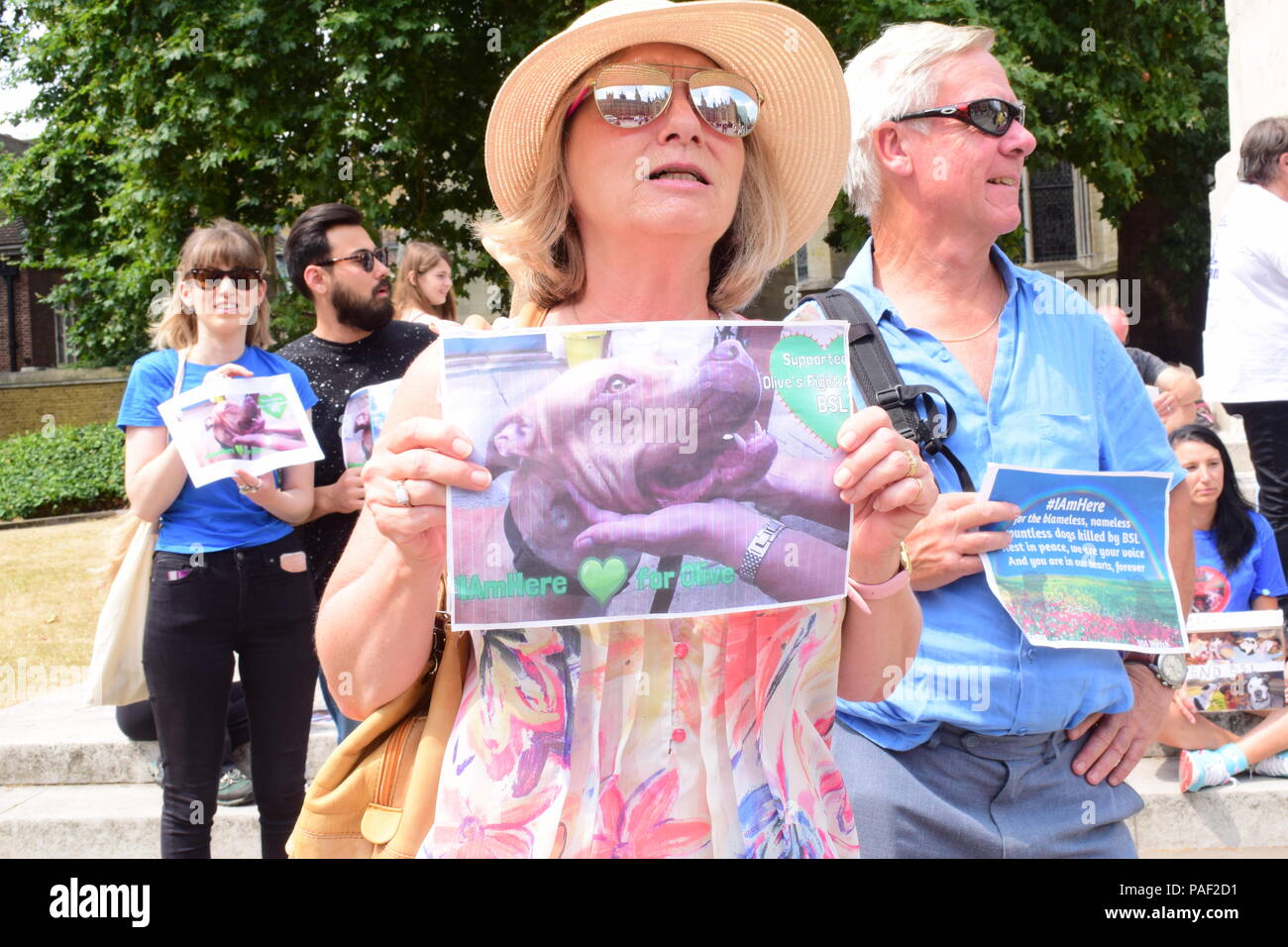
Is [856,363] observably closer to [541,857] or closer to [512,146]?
[512,146]

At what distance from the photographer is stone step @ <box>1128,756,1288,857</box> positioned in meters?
4.90

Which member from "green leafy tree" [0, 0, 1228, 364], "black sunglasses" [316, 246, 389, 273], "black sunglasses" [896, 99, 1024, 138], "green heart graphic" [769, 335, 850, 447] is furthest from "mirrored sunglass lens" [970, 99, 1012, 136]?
"green leafy tree" [0, 0, 1228, 364]

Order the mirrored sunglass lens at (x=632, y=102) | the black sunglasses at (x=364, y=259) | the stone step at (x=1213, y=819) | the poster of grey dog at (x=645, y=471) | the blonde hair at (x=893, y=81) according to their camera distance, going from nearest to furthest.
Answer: the poster of grey dog at (x=645, y=471)
the mirrored sunglass lens at (x=632, y=102)
the blonde hair at (x=893, y=81)
the black sunglasses at (x=364, y=259)
the stone step at (x=1213, y=819)

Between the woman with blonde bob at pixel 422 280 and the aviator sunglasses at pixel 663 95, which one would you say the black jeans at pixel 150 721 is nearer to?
the woman with blonde bob at pixel 422 280

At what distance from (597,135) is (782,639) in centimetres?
82

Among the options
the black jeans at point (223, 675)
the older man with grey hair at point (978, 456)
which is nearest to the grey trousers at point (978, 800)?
the older man with grey hair at point (978, 456)

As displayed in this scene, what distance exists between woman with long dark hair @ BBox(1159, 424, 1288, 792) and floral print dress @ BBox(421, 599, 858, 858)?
3851 millimetres

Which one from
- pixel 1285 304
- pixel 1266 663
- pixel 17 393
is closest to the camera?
pixel 1266 663

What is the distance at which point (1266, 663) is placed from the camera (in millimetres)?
4930

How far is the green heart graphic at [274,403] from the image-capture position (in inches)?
155

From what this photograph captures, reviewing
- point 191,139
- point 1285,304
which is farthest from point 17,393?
point 1285,304

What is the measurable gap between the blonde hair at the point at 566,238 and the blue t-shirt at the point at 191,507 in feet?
7.24

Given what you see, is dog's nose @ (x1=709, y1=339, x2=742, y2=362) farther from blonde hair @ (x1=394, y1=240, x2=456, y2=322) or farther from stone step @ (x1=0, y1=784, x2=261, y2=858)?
blonde hair @ (x1=394, y1=240, x2=456, y2=322)

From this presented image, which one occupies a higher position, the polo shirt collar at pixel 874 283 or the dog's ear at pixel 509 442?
the polo shirt collar at pixel 874 283
